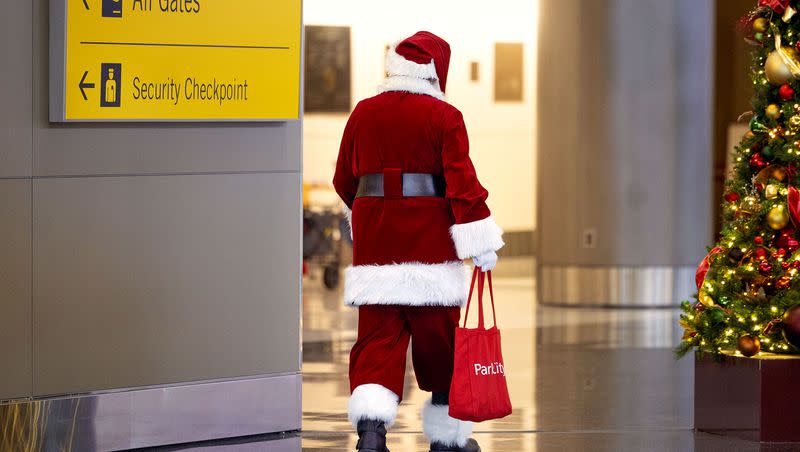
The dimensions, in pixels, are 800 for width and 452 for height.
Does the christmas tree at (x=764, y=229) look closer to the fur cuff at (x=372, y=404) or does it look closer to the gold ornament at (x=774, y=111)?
the gold ornament at (x=774, y=111)

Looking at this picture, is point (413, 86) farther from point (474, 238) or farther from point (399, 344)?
point (399, 344)

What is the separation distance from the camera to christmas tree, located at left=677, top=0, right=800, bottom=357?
6098 mm

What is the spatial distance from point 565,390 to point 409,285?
2.77 m

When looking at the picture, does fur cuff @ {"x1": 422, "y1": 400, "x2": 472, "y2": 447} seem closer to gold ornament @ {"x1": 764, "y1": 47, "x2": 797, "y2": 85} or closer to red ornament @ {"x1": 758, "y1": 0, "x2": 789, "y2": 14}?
gold ornament @ {"x1": 764, "y1": 47, "x2": 797, "y2": 85}

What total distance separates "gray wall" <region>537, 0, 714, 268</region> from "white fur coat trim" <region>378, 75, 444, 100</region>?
8137 millimetres

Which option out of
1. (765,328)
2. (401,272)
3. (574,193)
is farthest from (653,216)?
(401,272)

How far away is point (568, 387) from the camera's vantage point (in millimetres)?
8086

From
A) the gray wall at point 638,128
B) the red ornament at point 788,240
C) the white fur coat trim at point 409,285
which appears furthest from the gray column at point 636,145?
the white fur coat trim at point 409,285

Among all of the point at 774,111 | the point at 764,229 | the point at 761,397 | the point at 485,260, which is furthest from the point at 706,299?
the point at 485,260

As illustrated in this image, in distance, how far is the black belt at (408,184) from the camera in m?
5.48

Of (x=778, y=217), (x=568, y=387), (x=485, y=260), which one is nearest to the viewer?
(x=485, y=260)

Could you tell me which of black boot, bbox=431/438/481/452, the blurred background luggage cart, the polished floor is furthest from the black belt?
the blurred background luggage cart

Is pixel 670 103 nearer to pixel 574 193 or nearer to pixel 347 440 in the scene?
pixel 574 193

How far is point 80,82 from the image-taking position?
5.53 m
